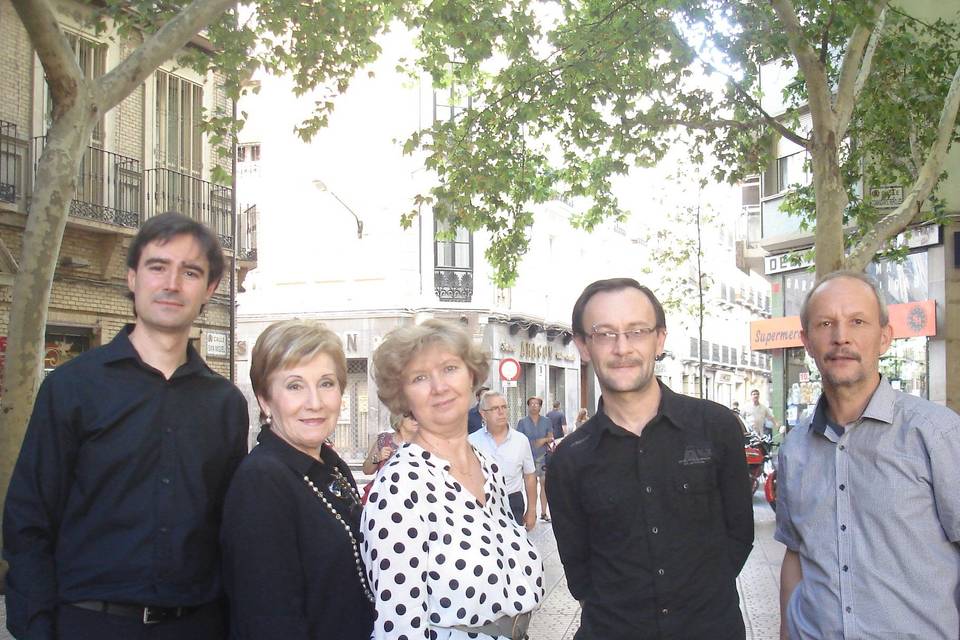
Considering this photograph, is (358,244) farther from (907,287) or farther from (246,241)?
(907,287)

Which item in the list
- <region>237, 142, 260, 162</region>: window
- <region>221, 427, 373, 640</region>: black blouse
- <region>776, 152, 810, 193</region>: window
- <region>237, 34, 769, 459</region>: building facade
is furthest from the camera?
<region>237, 142, 260, 162</region>: window

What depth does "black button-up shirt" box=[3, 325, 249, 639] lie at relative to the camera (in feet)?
10.3

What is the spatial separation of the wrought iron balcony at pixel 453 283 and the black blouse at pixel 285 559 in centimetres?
3002

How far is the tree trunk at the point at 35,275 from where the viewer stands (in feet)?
30.3

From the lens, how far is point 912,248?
70.1 feet

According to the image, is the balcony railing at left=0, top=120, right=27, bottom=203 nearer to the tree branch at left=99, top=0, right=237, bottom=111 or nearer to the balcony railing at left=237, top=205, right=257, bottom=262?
the balcony railing at left=237, top=205, right=257, bottom=262

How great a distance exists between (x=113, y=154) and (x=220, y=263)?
50.6 feet

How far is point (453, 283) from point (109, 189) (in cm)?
1655

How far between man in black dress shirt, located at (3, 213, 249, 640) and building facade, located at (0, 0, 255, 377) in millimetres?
12540

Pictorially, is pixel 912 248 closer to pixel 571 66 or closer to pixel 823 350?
pixel 571 66

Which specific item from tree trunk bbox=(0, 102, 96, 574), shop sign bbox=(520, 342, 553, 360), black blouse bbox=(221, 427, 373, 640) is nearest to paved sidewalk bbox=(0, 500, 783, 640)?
tree trunk bbox=(0, 102, 96, 574)

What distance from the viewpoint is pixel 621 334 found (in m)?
3.54

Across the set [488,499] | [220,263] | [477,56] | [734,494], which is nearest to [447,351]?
[488,499]

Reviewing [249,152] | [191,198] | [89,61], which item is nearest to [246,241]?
[191,198]
